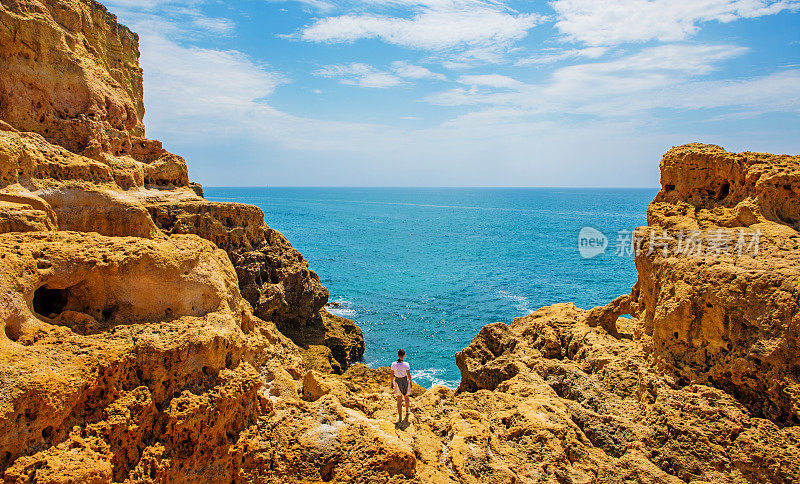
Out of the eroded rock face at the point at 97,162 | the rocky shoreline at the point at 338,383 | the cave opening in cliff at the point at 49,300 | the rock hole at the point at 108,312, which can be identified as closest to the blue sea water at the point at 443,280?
the eroded rock face at the point at 97,162

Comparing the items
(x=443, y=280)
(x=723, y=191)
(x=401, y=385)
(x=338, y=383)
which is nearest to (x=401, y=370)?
(x=401, y=385)

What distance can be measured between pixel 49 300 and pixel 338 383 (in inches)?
249

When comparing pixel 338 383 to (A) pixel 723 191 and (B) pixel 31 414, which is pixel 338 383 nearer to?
(B) pixel 31 414

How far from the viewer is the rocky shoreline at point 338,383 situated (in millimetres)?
7277

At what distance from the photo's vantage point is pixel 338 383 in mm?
11266

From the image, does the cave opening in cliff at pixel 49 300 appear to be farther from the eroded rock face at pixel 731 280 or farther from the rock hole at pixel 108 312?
the eroded rock face at pixel 731 280

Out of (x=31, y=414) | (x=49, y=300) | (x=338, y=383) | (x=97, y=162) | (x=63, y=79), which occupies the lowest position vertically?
(x=338, y=383)

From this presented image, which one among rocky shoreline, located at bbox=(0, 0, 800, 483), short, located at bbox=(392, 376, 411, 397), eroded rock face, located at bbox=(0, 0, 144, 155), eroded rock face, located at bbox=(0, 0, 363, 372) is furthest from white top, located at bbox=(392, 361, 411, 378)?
eroded rock face, located at bbox=(0, 0, 144, 155)

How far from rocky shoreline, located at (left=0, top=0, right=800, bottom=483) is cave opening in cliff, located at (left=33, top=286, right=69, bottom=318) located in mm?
32

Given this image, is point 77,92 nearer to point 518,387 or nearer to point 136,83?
point 136,83

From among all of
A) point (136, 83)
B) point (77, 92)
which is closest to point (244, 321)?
point (77, 92)

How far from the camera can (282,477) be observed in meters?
8.30

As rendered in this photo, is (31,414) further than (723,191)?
No

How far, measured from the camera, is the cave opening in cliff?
8.34 m
